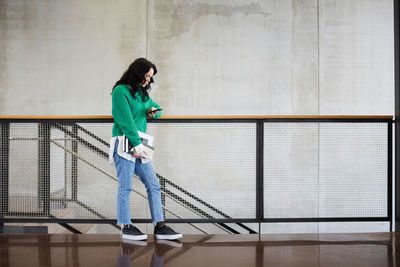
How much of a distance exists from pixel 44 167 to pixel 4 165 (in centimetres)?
35

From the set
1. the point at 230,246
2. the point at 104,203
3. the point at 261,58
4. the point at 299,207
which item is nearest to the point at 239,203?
the point at 299,207

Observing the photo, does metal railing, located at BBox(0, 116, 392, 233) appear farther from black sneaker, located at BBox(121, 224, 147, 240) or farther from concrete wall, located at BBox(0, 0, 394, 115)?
concrete wall, located at BBox(0, 0, 394, 115)

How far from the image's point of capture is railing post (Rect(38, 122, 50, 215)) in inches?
140

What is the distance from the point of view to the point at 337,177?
12.4 feet

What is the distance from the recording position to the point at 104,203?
3.94 meters

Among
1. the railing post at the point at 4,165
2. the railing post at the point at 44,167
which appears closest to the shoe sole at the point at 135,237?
the railing post at the point at 44,167

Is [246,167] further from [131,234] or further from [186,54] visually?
[186,54]

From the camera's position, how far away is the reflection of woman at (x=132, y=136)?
2797 mm

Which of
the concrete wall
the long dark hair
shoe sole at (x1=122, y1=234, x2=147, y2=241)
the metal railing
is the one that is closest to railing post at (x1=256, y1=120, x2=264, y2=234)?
the metal railing

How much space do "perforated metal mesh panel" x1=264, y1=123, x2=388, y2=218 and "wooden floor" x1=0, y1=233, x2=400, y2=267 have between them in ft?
1.26

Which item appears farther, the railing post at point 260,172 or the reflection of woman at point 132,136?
the railing post at point 260,172

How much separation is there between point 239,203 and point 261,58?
3.30 metres

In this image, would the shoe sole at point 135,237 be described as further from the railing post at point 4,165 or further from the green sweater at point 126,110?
the railing post at point 4,165

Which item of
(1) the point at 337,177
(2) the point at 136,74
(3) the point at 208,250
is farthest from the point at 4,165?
(1) the point at 337,177
